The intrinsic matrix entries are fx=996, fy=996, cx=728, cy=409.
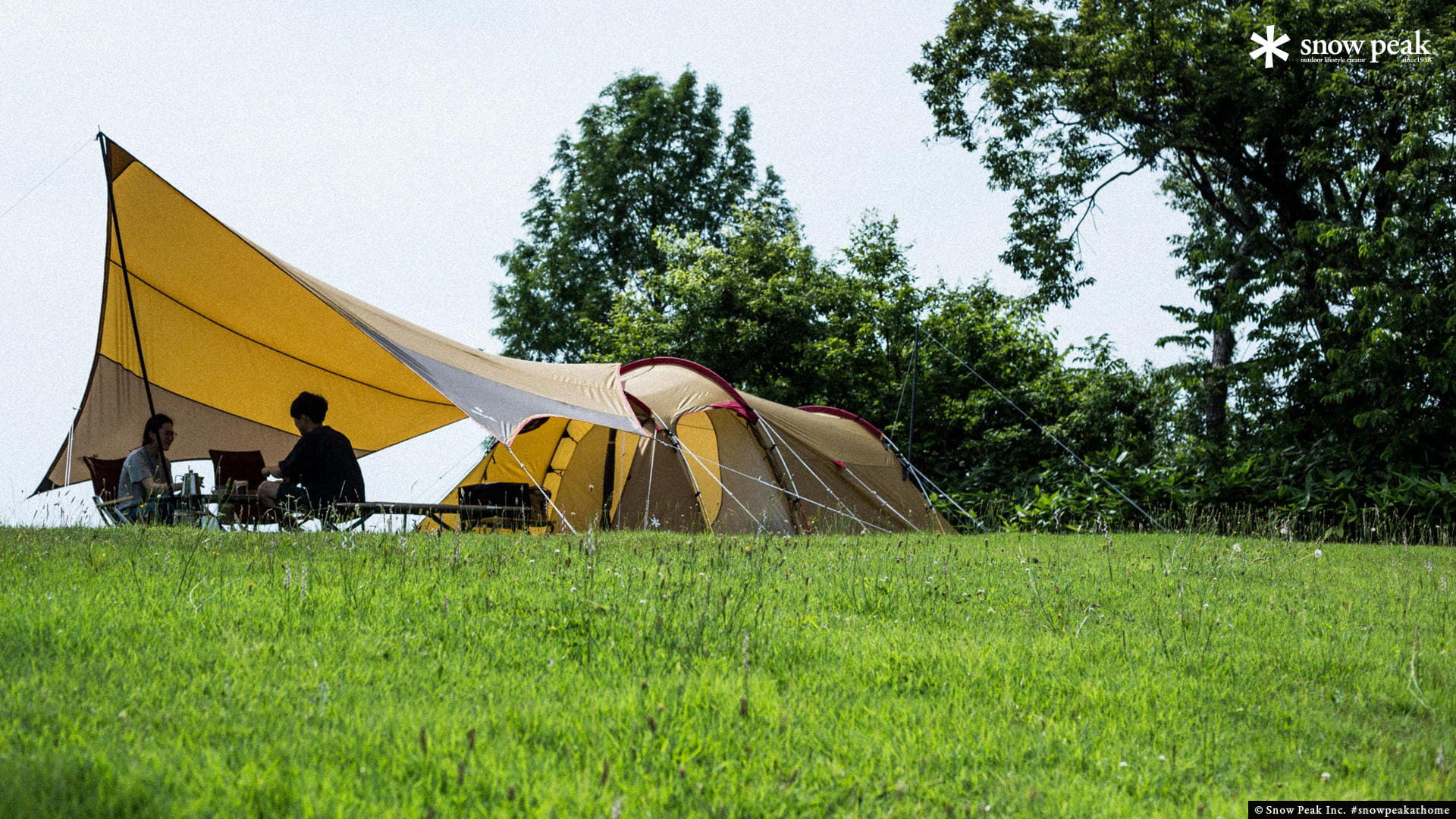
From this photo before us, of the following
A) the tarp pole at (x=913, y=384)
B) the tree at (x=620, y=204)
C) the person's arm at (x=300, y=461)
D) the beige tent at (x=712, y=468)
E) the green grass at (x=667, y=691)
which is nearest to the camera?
the green grass at (x=667, y=691)

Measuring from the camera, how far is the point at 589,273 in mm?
26172

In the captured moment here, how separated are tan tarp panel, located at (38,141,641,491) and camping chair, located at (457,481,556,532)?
1.29 meters

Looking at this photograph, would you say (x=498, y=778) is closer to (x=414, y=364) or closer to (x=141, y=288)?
(x=414, y=364)

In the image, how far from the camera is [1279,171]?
1377 cm

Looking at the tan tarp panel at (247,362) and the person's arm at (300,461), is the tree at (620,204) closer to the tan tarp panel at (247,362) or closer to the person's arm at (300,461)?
the tan tarp panel at (247,362)

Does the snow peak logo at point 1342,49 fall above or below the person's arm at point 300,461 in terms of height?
above

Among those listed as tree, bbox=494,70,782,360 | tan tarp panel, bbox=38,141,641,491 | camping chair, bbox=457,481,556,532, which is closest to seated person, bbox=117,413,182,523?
tan tarp panel, bbox=38,141,641,491

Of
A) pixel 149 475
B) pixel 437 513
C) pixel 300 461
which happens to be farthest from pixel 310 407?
pixel 149 475

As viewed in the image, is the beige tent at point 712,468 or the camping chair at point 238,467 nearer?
the camping chair at point 238,467

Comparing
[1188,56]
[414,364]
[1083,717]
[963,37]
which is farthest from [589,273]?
[1083,717]

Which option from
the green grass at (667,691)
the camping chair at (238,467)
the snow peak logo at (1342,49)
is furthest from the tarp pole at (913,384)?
the camping chair at (238,467)

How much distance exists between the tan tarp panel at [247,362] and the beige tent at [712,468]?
103cm

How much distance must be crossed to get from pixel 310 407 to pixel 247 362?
3.42 m

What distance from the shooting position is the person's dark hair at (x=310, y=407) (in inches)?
333
